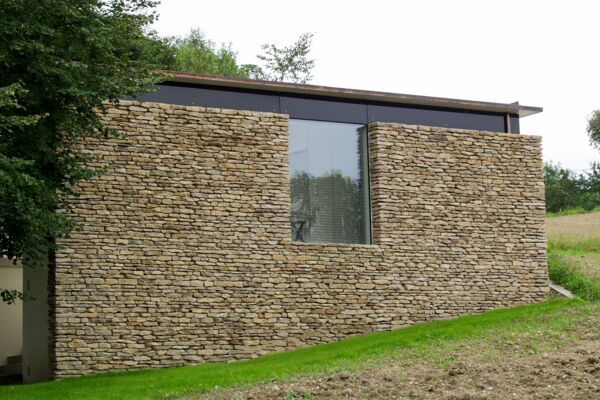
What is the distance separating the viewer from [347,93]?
19.6 metres

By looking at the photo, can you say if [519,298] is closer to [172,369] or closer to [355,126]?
[355,126]

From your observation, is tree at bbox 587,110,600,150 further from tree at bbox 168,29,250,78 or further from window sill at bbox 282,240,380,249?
window sill at bbox 282,240,380,249

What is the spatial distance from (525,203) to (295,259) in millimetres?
5736

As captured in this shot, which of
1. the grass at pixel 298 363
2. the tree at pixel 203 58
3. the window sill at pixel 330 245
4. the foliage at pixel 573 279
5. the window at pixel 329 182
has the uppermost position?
the tree at pixel 203 58

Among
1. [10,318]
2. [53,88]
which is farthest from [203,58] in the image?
[53,88]

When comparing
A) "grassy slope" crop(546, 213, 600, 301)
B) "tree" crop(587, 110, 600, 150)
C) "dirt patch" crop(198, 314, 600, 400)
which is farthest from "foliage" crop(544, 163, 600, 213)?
"dirt patch" crop(198, 314, 600, 400)

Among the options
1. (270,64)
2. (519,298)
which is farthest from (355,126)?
(270,64)

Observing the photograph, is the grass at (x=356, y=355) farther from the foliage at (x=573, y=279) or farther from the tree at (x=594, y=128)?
the tree at (x=594, y=128)

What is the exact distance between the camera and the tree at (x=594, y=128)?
55.8 metres

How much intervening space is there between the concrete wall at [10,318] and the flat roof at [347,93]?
7215 mm

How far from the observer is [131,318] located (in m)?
17.3

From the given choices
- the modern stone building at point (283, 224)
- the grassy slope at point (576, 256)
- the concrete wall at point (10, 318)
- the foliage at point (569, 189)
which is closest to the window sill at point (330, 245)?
the modern stone building at point (283, 224)

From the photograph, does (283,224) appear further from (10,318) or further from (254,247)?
(10,318)

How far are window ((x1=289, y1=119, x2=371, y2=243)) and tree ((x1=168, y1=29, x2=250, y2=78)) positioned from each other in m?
16.4
